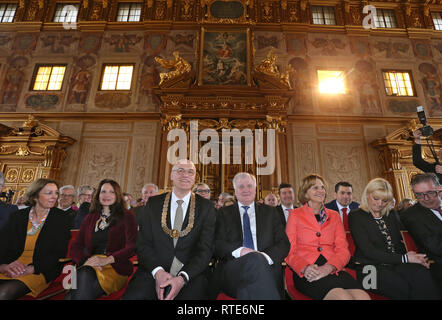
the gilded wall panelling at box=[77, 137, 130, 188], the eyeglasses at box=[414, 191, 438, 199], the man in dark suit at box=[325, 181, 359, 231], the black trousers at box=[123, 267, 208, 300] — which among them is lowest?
the black trousers at box=[123, 267, 208, 300]

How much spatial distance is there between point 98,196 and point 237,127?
6.85 meters

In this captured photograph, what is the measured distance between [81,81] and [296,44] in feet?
31.6

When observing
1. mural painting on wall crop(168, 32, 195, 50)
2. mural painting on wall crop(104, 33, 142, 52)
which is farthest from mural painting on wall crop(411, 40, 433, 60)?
mural painting on wall crop(104, 33, 142, 52)

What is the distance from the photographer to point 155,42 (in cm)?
1134

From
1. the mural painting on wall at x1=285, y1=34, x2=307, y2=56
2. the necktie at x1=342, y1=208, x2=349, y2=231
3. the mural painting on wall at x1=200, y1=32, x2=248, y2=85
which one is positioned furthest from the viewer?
the mural painting on wall at x1=285, y1=34, x2=307, y2=56

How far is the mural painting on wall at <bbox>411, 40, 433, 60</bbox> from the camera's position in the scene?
37.0 feet

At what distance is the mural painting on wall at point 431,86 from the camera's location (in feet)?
34.2

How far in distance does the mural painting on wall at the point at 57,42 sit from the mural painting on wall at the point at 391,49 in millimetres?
13903

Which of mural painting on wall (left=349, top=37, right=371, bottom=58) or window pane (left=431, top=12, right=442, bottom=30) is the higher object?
window pane (left=431, top=12, right=442, bottom=30)

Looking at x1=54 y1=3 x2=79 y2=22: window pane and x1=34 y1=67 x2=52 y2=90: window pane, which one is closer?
x1=34 y1=67 x2=52 y2=90: window pane

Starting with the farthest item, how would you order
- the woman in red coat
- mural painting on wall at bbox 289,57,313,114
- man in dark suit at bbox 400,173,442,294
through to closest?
1. mural painting on wall at bbox 289,57,313,114
2. man in dark suit at bbox 400,173,442,294
3. the woman in red coat

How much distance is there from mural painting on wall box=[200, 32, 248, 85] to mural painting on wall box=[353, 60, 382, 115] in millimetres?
5005

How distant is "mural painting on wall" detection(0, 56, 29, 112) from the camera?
1036 cm

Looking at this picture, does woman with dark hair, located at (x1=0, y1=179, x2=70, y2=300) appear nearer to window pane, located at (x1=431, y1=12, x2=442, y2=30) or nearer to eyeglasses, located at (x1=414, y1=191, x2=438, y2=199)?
eyeglasses, located at (x1=414, y1=191, x2=438, y2=199)
